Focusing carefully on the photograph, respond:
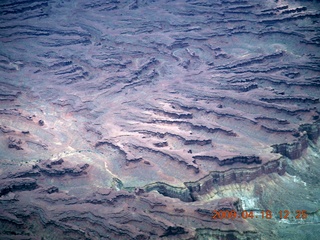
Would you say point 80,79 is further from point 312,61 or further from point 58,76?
point 312,61

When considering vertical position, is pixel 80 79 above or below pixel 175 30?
below

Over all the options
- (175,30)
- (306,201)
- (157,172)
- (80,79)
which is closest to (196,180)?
(157,172)

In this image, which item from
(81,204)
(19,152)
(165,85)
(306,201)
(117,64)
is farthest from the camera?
(117,64)
